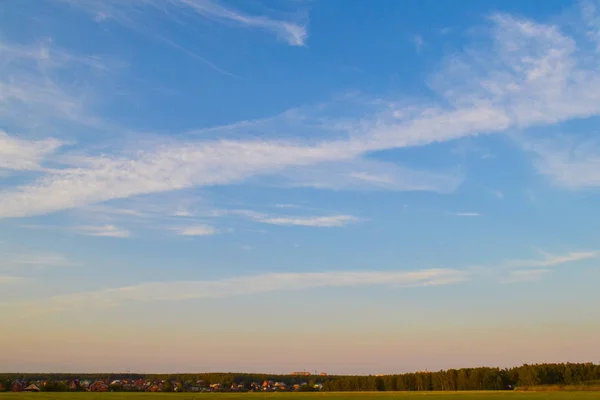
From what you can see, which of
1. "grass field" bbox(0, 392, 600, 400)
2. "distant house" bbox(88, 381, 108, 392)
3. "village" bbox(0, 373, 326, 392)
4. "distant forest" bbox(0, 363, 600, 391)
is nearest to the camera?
"grass field" bbox(0, 392, 600, 400)

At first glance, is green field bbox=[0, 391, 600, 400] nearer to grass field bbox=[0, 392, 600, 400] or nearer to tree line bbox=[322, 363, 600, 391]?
grass field bbox=[0, 392, 600, 400]

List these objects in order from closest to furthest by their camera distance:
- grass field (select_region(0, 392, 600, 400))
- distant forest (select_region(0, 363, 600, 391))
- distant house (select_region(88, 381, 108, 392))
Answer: grass field (select_region(0, 392, 600, 400))
distant house (select_region(88, 381, 108, 392))
distant forest (select_region(0, 363, 600, 391))

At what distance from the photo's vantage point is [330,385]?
137m

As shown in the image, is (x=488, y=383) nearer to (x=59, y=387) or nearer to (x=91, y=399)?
(x=59, y=387)

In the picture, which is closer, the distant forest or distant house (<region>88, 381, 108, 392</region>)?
distant house (<region>88, 381, 108, 392</region>)

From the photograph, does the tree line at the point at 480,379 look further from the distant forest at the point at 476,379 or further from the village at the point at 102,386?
the village at the point at 102,386

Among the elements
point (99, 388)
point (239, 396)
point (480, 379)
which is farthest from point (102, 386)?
point (480, 379)

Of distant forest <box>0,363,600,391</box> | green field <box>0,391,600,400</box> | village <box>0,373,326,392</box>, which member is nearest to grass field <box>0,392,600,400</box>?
green field <box>0,391,600,400</box>

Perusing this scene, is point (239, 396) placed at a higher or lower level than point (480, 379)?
higher

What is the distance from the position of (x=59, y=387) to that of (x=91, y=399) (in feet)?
73.5

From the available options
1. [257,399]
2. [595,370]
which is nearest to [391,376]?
[595,370]

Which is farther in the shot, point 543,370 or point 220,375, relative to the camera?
point 220,375

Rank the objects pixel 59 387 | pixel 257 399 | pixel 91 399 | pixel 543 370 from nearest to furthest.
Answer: pixel 91 399
pixel 257 399
pixel 59 387
pixel 543 370

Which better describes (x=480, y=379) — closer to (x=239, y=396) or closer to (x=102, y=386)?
(x=102, y=386)
